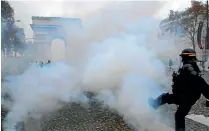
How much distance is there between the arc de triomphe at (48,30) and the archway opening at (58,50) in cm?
28

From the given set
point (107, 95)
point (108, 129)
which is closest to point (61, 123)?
point (108, 129)

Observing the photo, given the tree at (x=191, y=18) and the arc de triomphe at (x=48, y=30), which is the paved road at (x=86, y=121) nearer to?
the arc de triomphe at (x=48, y=30)

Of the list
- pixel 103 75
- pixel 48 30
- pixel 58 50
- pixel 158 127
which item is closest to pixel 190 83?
pixel 158 127

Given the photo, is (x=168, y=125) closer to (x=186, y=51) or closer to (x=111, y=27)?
(x=186, y=51)

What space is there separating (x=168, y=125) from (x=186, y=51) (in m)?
2.16

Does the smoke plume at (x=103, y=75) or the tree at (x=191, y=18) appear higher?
the tree at (x=191, y=18)

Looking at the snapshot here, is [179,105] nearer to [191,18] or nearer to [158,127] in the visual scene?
[158,127]

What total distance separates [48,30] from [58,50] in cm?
425

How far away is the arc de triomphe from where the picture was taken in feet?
55.1

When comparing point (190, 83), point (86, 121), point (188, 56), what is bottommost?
point (86, 121)

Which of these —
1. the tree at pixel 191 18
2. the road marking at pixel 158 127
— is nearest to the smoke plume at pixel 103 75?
the road marking at pixel 158 127

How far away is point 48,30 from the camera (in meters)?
25.3

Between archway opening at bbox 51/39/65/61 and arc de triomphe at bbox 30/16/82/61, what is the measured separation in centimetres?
28

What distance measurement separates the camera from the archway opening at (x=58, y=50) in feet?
61.4
